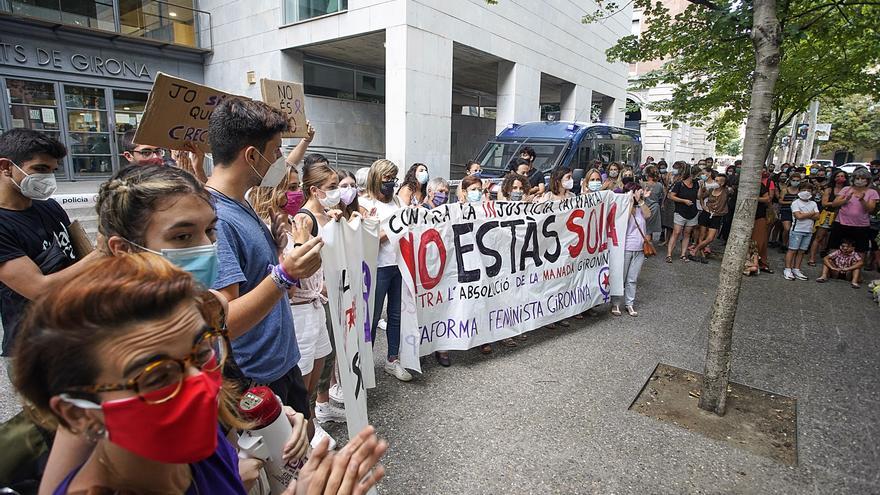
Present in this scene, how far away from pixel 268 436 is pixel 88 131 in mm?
17045

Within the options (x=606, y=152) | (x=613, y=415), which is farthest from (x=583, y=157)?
(x=613, y=415)

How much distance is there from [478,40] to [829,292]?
457 inches

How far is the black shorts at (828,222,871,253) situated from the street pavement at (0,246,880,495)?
300cm

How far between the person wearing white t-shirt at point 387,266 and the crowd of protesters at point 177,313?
2 centimetres

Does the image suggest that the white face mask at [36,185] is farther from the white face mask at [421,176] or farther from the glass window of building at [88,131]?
the glass window of building at [88,131]

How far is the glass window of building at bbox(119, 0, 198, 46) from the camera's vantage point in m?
15.4

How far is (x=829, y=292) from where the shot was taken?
7.36m

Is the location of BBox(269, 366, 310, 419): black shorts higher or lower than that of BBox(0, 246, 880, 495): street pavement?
higher

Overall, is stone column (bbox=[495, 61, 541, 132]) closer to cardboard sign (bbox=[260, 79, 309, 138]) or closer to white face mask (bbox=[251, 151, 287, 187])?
cardboard sign (bbox=[260, 79, 309, 138])

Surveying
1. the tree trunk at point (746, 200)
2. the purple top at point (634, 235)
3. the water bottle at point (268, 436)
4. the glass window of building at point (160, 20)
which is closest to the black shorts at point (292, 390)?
the water bottle at point (268, 436)

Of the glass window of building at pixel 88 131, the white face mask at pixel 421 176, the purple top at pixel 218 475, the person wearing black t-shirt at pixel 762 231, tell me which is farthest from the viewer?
the glass window of building at pixel 88 131

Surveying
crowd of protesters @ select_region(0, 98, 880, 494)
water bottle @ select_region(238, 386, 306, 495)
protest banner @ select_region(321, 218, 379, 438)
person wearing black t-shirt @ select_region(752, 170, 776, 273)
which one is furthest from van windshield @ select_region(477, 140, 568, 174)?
water bottle @ select_region(238, 386, 306, 495)

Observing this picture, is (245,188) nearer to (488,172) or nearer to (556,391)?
(556,391)

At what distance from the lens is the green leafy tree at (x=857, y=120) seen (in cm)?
3700
